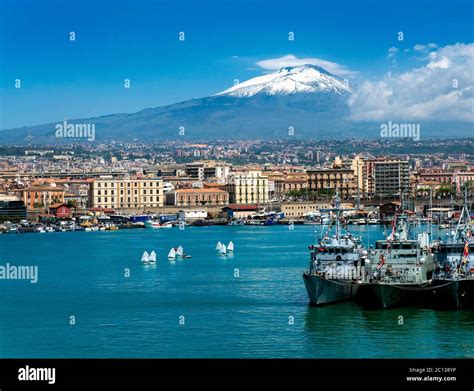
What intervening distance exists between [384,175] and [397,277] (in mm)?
47005

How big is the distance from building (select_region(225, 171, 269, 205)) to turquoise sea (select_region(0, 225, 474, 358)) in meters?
33.8

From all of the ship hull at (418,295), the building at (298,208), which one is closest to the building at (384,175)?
the building at (298,208)

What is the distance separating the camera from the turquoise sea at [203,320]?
8039mm

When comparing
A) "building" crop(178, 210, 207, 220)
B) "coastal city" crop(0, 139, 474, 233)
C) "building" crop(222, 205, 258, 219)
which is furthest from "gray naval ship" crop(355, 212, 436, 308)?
"building" crop(222, 205, 258, 219)

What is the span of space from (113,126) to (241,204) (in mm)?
68003

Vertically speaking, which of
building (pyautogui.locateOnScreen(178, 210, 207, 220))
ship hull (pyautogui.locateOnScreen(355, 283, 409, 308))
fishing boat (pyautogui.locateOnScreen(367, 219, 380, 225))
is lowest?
fishing boat (pyautogui.locateOnScreen(367, 219, 380, 225))

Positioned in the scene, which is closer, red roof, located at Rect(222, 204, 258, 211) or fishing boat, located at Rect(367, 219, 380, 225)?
fishing boat, located at Rect(367, 219, 380, 225)

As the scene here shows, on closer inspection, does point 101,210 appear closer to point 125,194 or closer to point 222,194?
point 125,194

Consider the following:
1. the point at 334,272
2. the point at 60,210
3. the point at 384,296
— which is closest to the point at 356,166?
the point at 60,210

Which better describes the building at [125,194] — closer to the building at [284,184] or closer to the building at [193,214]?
the building at [193,214]

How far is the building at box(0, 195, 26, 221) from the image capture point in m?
43.6

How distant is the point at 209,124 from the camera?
113 metres

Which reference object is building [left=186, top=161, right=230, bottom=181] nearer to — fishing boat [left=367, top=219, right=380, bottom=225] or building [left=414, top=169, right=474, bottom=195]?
building [left=414, top=169, right=474, bottom=195]
